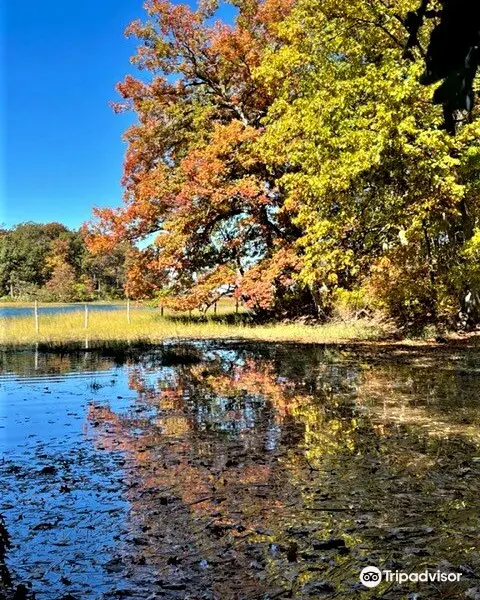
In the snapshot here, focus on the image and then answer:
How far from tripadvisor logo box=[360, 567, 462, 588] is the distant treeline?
7197 centimetres

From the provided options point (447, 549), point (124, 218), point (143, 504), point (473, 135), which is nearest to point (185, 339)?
point (124, 218)

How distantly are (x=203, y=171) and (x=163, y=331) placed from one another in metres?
6.88

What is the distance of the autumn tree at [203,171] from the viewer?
944 inches

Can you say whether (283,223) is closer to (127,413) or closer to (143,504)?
(127,413)

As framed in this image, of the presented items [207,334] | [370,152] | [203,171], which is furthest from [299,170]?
[370,152]

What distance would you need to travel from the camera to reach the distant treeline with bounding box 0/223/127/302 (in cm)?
8050

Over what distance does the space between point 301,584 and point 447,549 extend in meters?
1.04

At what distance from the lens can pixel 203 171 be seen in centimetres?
2325

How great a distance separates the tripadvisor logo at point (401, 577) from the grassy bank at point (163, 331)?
1551 centimetres

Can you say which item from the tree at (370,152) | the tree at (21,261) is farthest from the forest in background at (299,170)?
the tree at (21,261)

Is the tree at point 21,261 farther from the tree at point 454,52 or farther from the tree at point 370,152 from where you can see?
the tree at point 454,52

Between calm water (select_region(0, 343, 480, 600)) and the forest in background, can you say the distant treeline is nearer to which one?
the forest in background

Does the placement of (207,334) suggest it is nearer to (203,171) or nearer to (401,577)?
(203,171)

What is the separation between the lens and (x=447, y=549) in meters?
3.60
